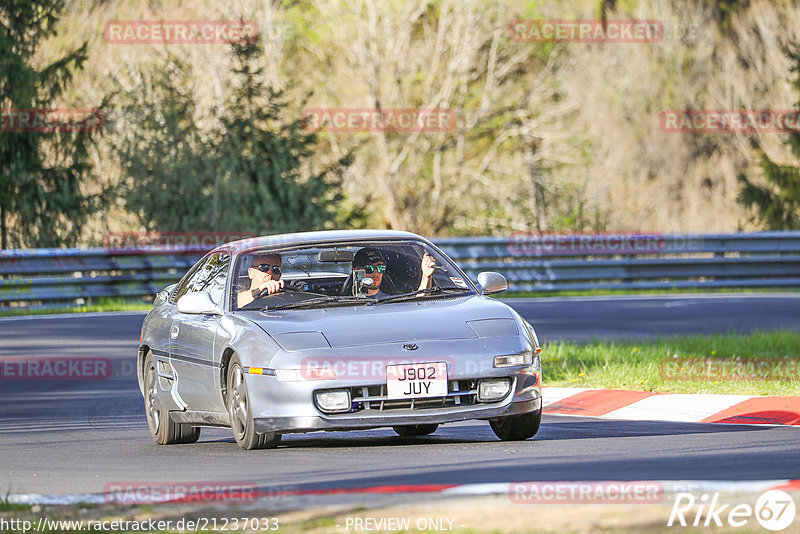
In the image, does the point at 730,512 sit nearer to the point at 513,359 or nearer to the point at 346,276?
the point at 513,359

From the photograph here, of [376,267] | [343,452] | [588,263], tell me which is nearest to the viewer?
[343,452]

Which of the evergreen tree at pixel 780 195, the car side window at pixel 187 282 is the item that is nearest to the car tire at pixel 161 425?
the car side window at pixel 187 282

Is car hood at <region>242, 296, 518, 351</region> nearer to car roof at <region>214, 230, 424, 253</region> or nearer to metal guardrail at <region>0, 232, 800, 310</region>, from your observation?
car roof at <region>214, 230, 424, 253</region>

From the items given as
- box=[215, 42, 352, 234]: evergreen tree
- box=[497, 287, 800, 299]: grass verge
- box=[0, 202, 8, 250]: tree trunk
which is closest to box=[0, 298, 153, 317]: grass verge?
box=[215, 42, 352, 234]: evergreen tree

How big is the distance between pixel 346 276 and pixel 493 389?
1.93 meters

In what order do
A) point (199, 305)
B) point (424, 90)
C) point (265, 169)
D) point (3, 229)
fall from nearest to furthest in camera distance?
point (199, 305) < point (3, 229) < point (265, 169) < point (424, 90)

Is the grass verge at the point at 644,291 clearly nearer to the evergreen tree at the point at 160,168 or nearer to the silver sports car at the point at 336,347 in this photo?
the evergreen tree at the point at 160,168

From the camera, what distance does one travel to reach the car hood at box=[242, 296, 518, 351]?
330 inches

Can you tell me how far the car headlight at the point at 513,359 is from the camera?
334 inches

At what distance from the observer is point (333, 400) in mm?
8273

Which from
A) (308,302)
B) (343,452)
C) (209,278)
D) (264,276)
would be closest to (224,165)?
(209,278)

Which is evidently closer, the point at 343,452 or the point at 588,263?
the point at 343,452

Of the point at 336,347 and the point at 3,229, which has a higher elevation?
the point at 336,347

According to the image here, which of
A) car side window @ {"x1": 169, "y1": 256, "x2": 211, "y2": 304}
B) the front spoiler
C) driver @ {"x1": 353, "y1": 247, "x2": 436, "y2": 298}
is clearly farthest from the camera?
car side window @ {"x1": 169, "y1": 256, "x2": 211, "y2": 304}
